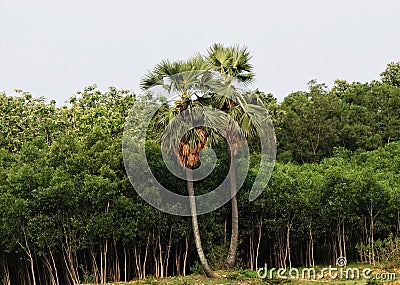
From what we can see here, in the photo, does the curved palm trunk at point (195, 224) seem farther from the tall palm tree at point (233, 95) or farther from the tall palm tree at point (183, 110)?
the tall palm tree at point (233, 95)

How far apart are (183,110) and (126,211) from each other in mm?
3240

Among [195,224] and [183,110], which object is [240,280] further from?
[183,110]

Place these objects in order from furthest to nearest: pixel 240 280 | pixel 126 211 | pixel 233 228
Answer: pixel 233 228, pixel 126 211, pixel 240 280

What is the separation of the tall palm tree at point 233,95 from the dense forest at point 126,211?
0.24m

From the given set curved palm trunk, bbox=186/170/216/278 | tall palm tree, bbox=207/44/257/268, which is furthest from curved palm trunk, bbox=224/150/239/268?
curved palm trunk, bbox=186/170/216/278

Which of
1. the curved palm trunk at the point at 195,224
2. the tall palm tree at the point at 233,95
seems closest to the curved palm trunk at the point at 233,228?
the tall palm tree at the point at 233,95

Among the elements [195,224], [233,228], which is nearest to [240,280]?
[195,224]

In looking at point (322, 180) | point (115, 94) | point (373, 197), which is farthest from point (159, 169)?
point (115, 94)

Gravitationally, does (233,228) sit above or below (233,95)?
below

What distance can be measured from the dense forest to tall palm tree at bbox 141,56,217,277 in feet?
0.99

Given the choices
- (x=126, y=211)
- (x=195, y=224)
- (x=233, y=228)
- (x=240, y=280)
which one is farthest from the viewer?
(x=233, y=228)

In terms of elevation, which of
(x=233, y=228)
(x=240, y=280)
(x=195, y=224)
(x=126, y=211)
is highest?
(x=126, y=211)

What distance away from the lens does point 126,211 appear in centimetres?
1527

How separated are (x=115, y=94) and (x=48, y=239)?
383 inches
